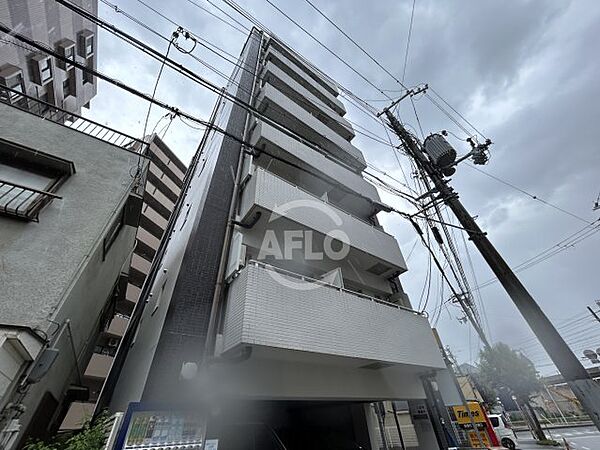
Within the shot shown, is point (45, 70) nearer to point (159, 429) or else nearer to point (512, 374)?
point (159, 429)

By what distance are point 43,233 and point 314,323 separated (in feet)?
14.2

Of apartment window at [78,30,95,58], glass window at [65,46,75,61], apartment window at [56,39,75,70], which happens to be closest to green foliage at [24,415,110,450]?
apartment window at [56,39,75,70]

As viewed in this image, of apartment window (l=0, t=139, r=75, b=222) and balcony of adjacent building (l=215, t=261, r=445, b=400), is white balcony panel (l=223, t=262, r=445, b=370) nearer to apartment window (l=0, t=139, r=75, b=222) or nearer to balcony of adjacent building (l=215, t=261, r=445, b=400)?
balcony of adjacent building (l=215, t=261, r=445, b=400)

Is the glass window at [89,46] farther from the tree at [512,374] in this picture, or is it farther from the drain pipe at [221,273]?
the tree at [512,374]

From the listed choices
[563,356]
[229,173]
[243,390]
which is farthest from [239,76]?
[563,356]

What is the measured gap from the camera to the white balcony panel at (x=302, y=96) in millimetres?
12412

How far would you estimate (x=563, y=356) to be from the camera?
14.1 feet

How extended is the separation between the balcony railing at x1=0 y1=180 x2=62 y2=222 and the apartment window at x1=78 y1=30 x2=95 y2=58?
1673 cm

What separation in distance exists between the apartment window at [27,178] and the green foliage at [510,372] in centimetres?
2375

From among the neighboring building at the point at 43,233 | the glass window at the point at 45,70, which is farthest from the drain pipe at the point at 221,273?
the glass window at the point at 45,70

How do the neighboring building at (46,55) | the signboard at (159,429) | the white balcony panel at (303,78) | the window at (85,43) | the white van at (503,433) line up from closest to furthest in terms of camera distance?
the signboard at (159,429) < the neighboring building at (46,55) < the white van at (503,433) < the window at (85,43) < the white balcony panel at (303,78)

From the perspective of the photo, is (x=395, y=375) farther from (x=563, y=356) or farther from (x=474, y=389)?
(x=474, y=389)

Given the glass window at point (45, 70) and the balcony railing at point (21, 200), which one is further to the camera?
the glass window at point (45, 70)

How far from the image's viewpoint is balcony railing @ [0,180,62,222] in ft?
10.8
